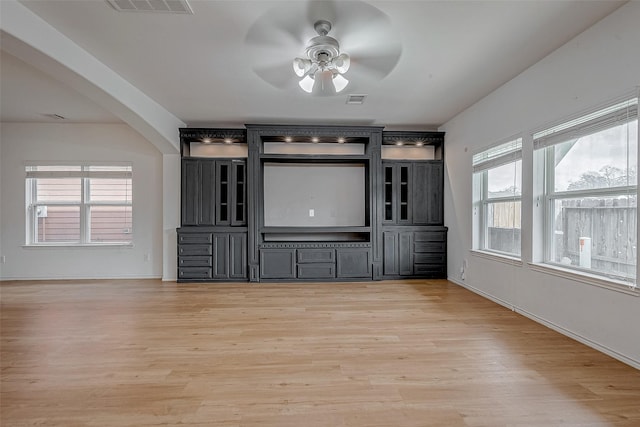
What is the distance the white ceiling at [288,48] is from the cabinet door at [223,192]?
1076mm

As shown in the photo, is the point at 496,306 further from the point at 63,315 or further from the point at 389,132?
the point at 63,315

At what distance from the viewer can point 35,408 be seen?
1757mm

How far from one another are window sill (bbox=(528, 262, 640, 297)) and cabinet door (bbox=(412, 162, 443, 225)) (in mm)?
2164

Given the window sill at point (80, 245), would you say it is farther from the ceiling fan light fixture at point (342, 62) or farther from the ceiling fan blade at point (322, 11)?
the ceiling fan blade at point (322, 11)

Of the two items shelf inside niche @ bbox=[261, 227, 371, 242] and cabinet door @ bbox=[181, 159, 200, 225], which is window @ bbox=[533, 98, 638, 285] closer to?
shelf inside niche @ bbox=[261, 227, 371, 242]

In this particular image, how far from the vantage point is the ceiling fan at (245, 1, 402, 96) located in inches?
86.1

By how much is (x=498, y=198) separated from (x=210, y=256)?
456cm

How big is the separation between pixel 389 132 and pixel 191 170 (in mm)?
3584

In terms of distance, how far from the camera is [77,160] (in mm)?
5301

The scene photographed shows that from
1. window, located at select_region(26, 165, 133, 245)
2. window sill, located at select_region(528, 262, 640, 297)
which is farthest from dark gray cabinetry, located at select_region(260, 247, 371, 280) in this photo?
window, located at select_region(26, 165, 133, 245)

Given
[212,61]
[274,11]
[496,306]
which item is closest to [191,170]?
[212,61]

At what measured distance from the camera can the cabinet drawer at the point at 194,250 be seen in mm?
5012

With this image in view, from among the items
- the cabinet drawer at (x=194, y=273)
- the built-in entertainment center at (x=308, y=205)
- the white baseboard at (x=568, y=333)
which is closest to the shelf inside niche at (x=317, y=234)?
the built-in entertainment center at (x=308, y=205)

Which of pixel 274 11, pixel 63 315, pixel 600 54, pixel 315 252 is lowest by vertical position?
pixel 63 315
